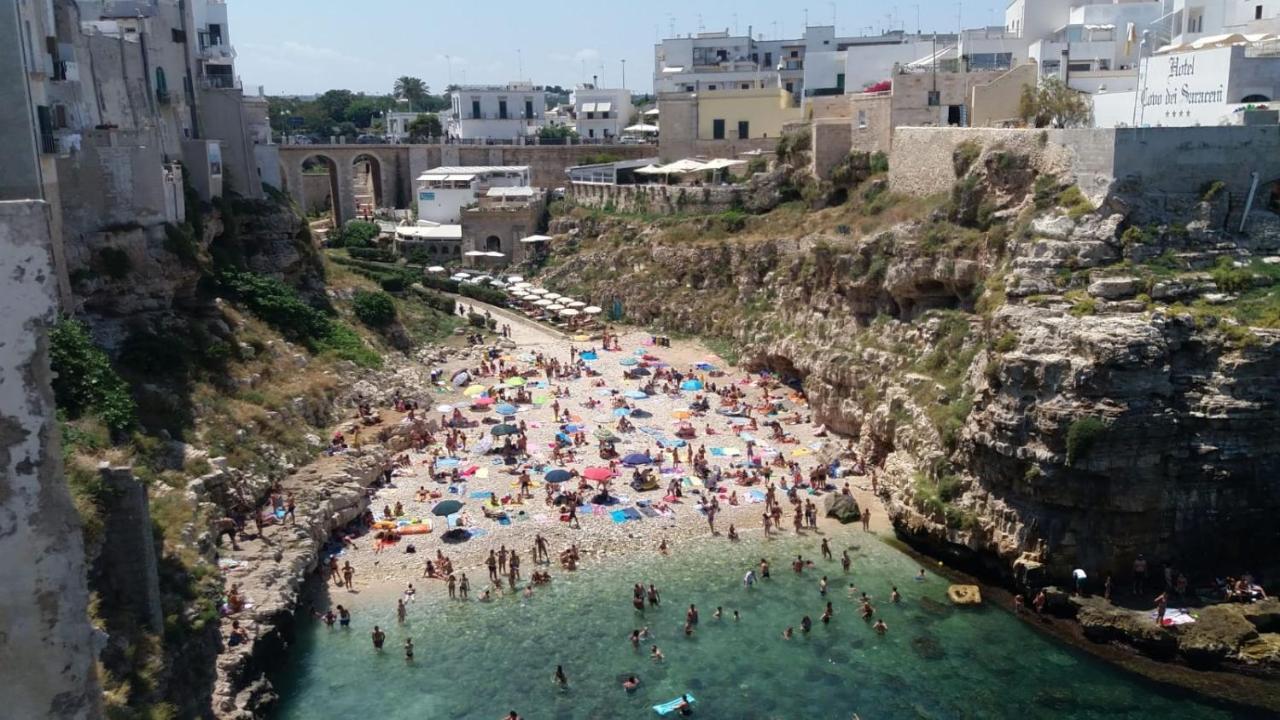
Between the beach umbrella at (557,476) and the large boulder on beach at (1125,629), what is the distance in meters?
13.3

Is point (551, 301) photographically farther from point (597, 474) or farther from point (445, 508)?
point (445, 508)

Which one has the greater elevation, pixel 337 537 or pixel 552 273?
pixel 552 273

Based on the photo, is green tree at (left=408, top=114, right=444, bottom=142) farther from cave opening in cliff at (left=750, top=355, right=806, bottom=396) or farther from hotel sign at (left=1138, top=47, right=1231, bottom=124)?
hotel sign at (left=1138, top=47, right=1231, bottom=124)

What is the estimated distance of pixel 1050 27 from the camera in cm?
4369

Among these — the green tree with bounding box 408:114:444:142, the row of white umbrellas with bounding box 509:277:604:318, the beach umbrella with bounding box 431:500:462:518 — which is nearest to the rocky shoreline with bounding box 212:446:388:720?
the beach umbrella with bounding box 431:500:462:518

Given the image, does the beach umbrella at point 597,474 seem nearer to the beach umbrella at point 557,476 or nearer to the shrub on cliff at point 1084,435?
the beach umbrella at point 557,476

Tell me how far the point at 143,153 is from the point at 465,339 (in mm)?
17669

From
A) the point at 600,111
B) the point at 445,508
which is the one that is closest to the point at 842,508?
the point at 445,508

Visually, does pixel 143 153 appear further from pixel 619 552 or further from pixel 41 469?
pixel 41 469

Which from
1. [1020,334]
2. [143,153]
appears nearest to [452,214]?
[143,153]

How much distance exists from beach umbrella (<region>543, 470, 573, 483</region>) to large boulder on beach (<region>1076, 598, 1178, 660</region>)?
13.3m

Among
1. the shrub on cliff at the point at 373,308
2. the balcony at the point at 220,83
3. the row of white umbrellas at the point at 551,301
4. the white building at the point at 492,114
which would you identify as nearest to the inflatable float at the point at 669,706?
the shrub on cliff at the point at 373,308

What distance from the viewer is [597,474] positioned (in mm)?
28828

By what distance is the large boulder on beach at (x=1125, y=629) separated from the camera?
Answer: 20.5 metres
